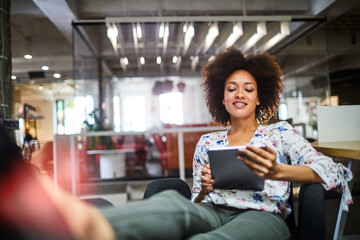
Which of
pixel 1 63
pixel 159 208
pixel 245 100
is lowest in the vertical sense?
pixel 159 208

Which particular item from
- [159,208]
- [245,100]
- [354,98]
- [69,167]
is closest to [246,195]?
[245,100]

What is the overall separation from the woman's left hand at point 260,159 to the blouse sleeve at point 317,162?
0.90 feet

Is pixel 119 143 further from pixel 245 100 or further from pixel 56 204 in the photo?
pixel 56 204

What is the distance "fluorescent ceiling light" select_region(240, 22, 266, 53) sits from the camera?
6.04 metres

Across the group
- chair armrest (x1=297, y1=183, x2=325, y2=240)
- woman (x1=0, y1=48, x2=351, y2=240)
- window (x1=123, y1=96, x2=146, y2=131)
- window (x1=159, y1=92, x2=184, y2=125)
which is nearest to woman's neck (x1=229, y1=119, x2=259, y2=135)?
woman (x1=0, y1=48, x2=351, y2=240)

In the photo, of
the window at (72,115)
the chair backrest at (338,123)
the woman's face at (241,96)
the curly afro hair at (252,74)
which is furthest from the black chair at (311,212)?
the window at (72,115)

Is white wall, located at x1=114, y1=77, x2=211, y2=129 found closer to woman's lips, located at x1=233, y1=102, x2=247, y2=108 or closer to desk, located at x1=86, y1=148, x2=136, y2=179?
desk, located at x1=86, y1=148, x2=136, y2=179

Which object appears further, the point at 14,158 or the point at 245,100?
the point at 245,100

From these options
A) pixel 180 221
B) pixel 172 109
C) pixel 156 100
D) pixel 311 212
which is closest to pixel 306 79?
pixel 311 212

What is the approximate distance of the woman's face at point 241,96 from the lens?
1626 millimetres

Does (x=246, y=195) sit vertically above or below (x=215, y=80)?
below

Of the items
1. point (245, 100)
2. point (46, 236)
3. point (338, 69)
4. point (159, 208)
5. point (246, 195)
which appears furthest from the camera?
point (338, 69)

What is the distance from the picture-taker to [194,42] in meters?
9.04

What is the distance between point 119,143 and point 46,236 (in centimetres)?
544
